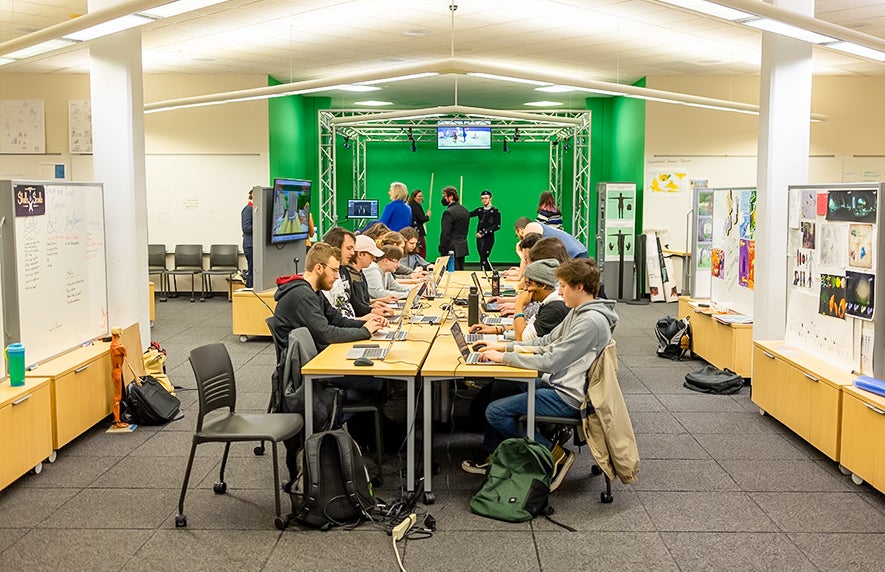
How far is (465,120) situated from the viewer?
1847 centimetres

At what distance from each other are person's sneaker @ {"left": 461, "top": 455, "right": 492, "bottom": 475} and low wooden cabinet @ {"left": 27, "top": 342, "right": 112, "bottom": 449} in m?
2.44

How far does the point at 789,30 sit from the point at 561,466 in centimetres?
335

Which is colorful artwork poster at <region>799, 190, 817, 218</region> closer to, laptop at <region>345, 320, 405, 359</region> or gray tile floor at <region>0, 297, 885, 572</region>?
gray tile floor at <region>0, 297, 885, 572</region>

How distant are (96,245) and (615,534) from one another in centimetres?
428

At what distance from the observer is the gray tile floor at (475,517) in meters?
3.95

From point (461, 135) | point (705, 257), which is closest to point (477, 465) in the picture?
point (705, 257)

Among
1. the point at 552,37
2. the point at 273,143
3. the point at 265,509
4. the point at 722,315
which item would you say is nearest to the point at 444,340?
the point at 265,509

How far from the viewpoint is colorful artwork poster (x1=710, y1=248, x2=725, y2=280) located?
8.55 metres

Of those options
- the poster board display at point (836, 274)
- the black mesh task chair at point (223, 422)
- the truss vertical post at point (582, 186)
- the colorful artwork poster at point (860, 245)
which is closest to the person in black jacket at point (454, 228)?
the truss vertical post at point (582, 186)

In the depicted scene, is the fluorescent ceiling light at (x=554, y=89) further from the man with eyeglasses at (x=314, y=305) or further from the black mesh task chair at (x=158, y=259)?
the man with eyeglasses at (x=314, y=305)

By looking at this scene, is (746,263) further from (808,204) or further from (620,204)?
(620,204)

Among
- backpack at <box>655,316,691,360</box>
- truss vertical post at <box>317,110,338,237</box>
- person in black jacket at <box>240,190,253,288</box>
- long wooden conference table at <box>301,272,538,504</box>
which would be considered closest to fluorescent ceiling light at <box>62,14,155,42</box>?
long wooden conference table at <box>301,272,538,504</box>

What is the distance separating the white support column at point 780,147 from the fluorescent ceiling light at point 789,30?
330mm

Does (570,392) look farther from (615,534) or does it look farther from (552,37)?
(552,37)
